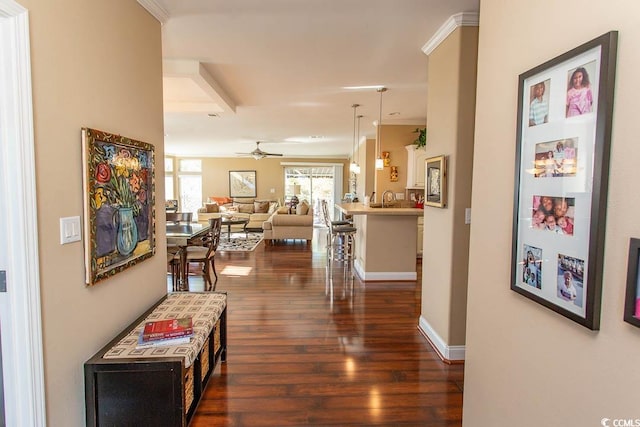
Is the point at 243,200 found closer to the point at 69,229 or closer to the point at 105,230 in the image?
the point at 105,230

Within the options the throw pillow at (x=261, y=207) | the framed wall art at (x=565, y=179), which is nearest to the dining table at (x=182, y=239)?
the framed wall art at (x=565, y=179)

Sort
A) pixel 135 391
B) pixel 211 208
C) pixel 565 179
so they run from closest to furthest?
pixel 565 179, pixel 135 391, pixel 211 208

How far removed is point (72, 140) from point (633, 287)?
80.3 inches

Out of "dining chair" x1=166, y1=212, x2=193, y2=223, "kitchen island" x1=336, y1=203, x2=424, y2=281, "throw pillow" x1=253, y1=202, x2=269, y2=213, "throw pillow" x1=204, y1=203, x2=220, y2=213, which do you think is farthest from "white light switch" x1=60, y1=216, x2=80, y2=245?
"throw pillow" x1=253, y1=202, x2=269, y2=213

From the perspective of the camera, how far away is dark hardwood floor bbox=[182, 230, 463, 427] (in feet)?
6.80

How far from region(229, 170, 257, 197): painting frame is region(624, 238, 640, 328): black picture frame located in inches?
458

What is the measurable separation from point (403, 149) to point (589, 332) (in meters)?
5.42

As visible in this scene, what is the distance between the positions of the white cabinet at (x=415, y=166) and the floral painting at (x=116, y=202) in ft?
14.7

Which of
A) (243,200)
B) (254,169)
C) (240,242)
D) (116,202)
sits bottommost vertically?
(240,242)

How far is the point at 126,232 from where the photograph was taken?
193cm

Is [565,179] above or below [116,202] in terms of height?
above

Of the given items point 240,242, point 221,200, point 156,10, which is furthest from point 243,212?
point 156,10

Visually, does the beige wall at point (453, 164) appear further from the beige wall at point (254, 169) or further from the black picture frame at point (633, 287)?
the beige wall at point (254, 169)

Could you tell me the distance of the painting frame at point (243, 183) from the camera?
39.2ft
